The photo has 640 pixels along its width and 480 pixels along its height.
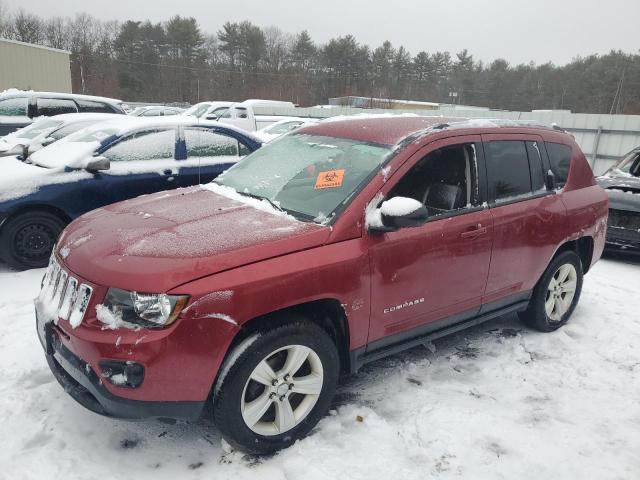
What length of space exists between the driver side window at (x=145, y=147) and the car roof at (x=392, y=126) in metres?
2.60

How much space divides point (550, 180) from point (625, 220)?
3.48 metres

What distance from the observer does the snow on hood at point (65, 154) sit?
548 cm

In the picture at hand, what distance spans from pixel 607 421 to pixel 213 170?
16.1 feet

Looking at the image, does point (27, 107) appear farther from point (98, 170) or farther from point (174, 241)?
point (174, 241)

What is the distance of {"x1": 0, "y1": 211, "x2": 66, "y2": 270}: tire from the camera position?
5.10 meters

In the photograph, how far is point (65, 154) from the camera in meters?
5.77

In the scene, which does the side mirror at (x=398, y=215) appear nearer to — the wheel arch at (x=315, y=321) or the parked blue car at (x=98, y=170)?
the wheel arch at (x=315, y=321)

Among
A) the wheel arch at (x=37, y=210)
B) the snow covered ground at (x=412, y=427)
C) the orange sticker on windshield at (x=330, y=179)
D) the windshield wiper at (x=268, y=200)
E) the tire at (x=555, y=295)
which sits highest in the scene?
the orange sticker on windshield at (x=330, y=179)

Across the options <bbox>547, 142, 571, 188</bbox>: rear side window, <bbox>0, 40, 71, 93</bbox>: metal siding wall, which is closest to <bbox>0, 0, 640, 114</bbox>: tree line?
<bbox>0, 40, 71, 93</bbox>: metal siding wall

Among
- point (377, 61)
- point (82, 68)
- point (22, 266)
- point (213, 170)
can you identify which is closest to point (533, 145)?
point (213, 170)

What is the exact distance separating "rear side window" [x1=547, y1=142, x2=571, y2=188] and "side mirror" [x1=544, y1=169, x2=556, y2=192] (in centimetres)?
5

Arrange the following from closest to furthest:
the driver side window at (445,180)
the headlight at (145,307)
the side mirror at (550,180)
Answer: the headlight at (145,307), the driver side window at (445,180), the side mirror at (550,180)

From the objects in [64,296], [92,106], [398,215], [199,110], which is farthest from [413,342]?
[199,110]

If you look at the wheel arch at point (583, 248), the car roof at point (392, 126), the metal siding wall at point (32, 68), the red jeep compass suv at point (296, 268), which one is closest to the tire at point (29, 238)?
the red jeep compass suv at point (296, 268)
